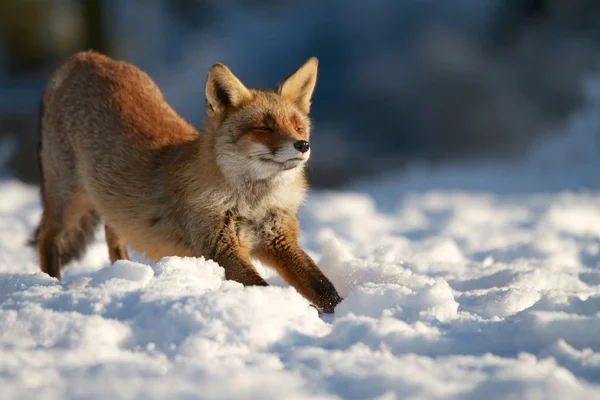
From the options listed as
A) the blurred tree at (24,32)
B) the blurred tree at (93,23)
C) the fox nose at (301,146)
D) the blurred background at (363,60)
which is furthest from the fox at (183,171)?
the blurred tree at (24,32)

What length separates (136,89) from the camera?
17.9ft

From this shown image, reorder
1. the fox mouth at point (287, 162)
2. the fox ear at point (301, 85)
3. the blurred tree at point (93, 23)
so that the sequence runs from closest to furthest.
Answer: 1. the fox mouth at point (287, 162)
2. the fox ear at point (301, 85)
3. the blurred tree at point (93, 23)

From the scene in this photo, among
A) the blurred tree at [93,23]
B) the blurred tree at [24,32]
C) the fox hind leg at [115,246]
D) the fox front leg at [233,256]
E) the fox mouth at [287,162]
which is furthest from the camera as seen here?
the blurred tree at [24,32]

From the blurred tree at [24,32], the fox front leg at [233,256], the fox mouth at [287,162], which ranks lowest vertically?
the fox front leg at [233,256]

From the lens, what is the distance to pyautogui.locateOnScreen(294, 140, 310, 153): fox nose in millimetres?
4211

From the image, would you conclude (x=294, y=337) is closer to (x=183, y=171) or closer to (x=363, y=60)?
(x=183, y=171)

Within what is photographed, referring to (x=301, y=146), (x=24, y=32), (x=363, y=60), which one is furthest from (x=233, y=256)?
(x=24, y=32)

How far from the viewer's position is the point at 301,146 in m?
4.21

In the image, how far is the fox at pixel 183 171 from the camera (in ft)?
14.5

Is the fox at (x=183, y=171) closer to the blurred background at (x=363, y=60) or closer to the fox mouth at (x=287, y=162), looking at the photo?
Result: the fox mouth at (x=287, y=162)

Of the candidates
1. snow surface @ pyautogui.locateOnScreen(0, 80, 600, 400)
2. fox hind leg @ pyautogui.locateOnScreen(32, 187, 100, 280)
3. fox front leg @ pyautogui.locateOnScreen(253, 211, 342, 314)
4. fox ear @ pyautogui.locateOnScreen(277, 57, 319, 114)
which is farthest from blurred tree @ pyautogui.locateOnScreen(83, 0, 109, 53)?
fox front leg @ pyautogui.locateOnScreen(253, 211, 342, 314)

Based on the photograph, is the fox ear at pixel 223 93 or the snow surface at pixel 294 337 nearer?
the snow surface at pixel 294 337

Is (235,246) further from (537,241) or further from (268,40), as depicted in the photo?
(268,40)

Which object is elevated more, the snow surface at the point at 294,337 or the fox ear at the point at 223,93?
the fox ear at the point at 223,93
